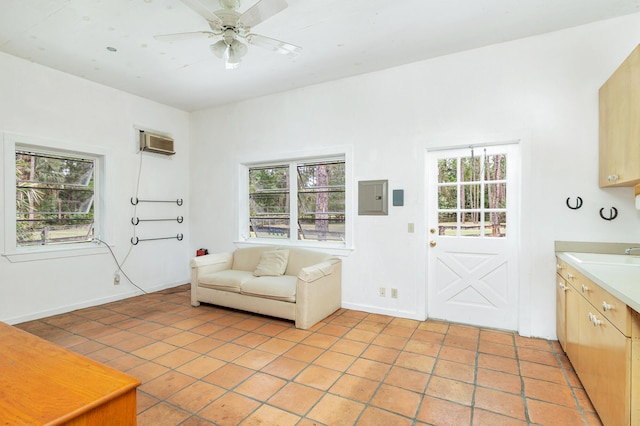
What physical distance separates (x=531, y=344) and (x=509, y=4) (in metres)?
2.97

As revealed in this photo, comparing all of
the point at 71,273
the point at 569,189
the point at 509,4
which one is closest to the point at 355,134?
the point at 509,4

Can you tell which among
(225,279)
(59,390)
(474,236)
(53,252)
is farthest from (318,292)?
(53,252)

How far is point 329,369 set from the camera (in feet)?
8.35

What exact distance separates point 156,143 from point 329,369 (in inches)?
160

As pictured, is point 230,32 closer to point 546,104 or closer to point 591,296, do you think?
point 546,104

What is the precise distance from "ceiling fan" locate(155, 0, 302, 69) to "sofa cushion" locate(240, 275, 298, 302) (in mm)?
2283

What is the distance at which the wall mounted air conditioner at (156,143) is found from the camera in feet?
15.2

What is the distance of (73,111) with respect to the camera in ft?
13.0

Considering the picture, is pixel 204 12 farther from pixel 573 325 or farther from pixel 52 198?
pixel 573 325

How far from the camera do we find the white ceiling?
8.57 ft

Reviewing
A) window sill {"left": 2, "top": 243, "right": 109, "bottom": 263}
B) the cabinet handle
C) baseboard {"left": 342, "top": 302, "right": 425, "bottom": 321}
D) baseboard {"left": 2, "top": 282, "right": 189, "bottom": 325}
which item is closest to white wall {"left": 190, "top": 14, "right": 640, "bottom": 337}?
baseboard {"left": 342, "top": 302, "right": 425, "bottom": 321}

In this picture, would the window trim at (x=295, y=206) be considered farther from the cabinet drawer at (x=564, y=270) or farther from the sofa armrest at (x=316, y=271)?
the cabinet drawer at (x=564, y=270)

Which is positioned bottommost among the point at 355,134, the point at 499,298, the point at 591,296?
the point at 499,298

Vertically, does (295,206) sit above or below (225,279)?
above
